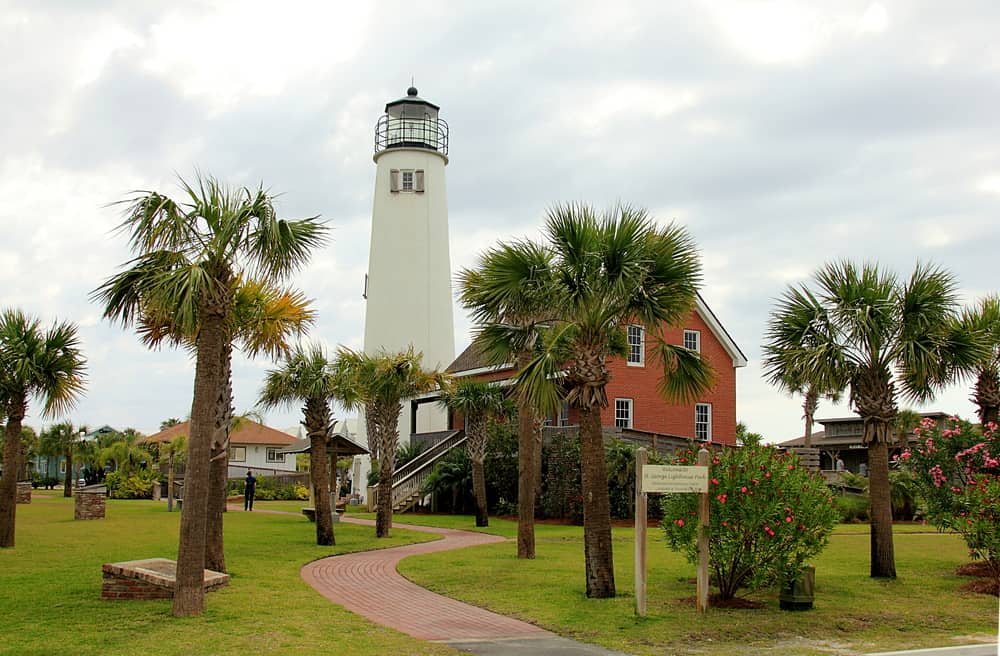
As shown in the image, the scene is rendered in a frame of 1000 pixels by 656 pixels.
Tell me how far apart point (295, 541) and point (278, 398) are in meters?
3.76

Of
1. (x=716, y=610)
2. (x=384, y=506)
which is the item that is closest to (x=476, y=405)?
(x=384, y=506)

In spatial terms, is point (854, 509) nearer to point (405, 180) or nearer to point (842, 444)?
point (842, 444)

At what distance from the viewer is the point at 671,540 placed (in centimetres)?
1412

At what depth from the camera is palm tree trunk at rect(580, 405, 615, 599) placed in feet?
45.1

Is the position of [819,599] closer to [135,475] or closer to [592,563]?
[592,563]

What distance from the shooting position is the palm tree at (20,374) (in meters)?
19.7

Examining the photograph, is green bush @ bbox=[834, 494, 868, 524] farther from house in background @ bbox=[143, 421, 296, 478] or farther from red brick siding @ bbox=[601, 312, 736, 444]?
house in background @ bbox=[143, 421, 296, 478]

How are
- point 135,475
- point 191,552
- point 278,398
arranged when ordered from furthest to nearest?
point 135,475 → point 278,398 → point 191,552

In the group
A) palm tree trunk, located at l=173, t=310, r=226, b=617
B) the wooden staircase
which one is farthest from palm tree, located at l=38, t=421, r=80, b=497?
palm tree trunk, located at l=173, t=310, r=226, b=617

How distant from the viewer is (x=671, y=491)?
12.8 meters

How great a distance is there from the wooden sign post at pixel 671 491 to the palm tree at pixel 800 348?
5094mm

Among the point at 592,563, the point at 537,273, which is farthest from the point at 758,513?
the point at 537,273

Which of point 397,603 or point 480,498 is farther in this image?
point 480,498

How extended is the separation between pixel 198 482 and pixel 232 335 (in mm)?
5625
